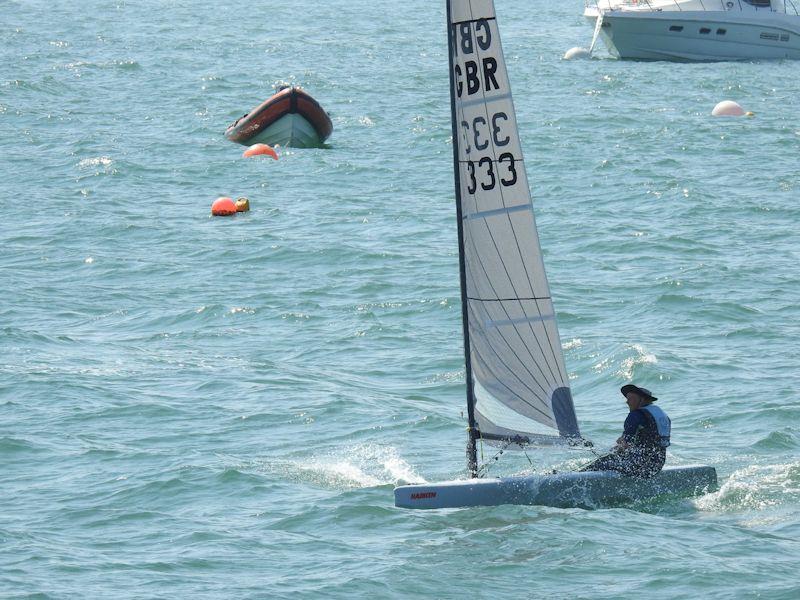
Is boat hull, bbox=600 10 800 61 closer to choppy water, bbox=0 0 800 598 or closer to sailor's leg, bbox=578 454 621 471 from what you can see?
choppy water, bbox=0 0 800 598

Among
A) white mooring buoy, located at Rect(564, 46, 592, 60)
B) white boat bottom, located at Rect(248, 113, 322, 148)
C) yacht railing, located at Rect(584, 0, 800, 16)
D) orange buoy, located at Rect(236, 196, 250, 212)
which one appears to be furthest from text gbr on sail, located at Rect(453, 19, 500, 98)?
white mooring buoy, located at Rect(564, 46, 592, 60)

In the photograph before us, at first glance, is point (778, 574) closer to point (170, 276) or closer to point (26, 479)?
point (26, 479)

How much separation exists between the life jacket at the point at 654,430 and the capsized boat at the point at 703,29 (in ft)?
118

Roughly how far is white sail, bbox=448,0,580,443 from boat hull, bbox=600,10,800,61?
3614 centimetres

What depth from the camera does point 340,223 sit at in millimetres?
27094

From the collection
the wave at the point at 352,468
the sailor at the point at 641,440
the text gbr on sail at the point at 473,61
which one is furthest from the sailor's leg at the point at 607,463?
the text gbr on sail at the point at 473,61

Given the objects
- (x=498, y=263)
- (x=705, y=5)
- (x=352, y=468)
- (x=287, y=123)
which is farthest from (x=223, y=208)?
(x=705, y=5)

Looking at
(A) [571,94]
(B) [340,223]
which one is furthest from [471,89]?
(A) [571,94]

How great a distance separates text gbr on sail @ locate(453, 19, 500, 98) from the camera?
40.9ft

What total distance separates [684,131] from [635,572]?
83.3 feet

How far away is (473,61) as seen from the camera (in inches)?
493

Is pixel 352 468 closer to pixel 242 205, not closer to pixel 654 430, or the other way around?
pixel 654 430

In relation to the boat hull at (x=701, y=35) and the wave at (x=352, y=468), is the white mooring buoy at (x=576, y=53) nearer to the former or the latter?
the boat hull at (x=701, y=35)

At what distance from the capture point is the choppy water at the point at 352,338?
12.5 meters
